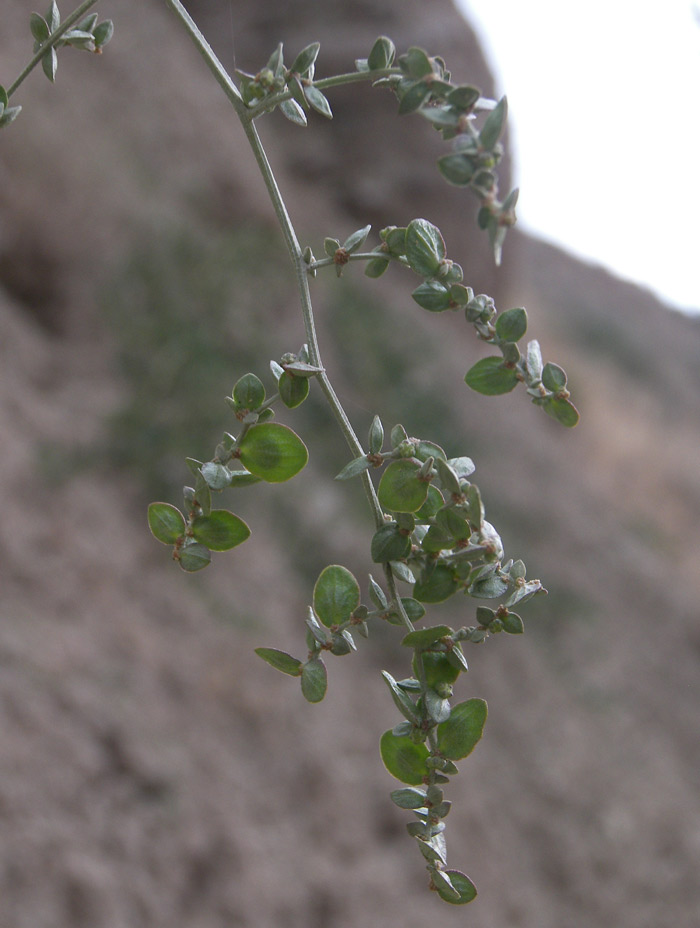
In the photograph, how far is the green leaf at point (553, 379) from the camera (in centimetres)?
50

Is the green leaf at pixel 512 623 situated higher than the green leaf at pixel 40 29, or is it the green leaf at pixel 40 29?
the green leaf at pixel 40 29

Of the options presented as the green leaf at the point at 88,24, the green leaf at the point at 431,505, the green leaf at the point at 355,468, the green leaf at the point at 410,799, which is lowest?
the green leaf at the point at 410,799

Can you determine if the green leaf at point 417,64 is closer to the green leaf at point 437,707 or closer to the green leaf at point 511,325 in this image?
the green leaf at point 511,325

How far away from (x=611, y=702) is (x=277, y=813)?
1.74 metres

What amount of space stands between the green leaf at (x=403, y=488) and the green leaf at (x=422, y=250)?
0.37ft

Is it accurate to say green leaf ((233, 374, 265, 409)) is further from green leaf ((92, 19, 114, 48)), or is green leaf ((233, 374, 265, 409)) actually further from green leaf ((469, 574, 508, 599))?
green leaf ((92, 19, 114, 48))

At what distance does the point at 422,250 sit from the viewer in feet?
1.58

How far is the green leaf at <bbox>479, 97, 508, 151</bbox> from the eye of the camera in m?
0.40

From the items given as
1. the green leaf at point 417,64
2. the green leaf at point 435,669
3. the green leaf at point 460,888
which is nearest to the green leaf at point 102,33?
the green leaf at point 417,64

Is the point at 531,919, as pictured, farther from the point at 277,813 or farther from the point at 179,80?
the point at 179,80

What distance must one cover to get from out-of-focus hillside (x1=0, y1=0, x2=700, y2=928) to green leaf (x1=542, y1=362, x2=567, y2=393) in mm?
1410

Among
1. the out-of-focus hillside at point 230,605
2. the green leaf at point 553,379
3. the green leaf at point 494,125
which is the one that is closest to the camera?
the green leaf at point 494,125

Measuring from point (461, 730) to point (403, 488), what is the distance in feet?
0.43

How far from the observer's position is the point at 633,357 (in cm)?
1106
